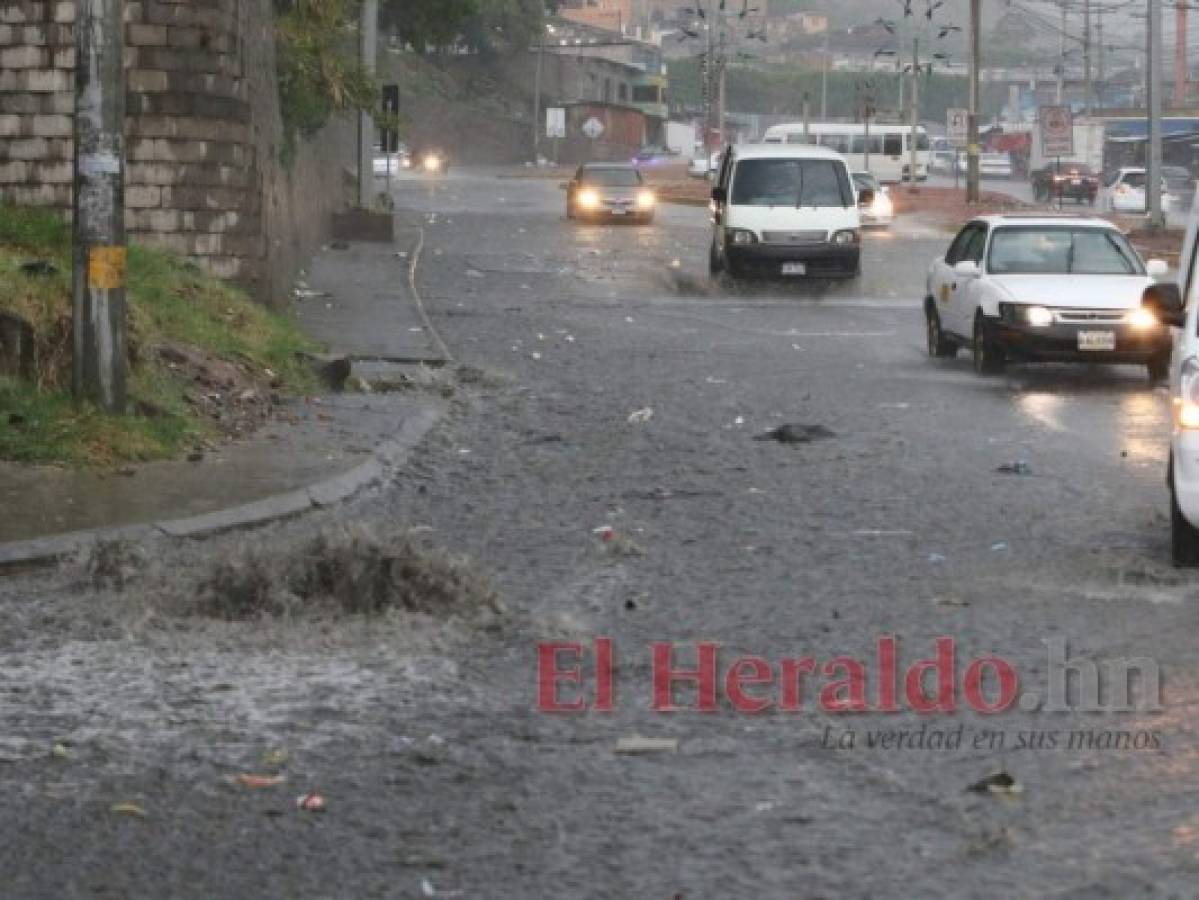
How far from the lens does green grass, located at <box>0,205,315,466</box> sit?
47.8 feet

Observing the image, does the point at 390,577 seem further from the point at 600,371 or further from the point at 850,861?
the point at 600,371

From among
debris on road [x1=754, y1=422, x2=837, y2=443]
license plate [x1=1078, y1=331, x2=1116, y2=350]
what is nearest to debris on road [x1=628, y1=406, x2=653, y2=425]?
debris on road [x1=754, y1=422, x2=837, y2=443]

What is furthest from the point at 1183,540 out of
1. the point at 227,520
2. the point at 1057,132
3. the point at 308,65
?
the point at 1057,132

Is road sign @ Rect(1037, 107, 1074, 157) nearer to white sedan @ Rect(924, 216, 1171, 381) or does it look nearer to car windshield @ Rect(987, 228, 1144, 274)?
white sedan @ Rect(924, 216, 1171, 381)

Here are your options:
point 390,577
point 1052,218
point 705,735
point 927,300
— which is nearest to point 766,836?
point 705,735

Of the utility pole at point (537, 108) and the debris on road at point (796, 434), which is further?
the utility pole at point (537, 108)

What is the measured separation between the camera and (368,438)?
1627 cm

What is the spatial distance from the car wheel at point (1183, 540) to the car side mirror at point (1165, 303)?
4.58 ft

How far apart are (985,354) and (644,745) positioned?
50.2ft

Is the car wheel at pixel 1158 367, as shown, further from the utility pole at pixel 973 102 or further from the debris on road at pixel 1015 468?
the utility pole at pixel 973 102

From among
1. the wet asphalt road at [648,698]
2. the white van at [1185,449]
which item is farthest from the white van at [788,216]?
the white van at [1185,449]

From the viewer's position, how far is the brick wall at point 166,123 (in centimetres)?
2508

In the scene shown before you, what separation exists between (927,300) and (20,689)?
18320 millimetres

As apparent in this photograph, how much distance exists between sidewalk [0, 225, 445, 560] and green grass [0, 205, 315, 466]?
11.5 inches
